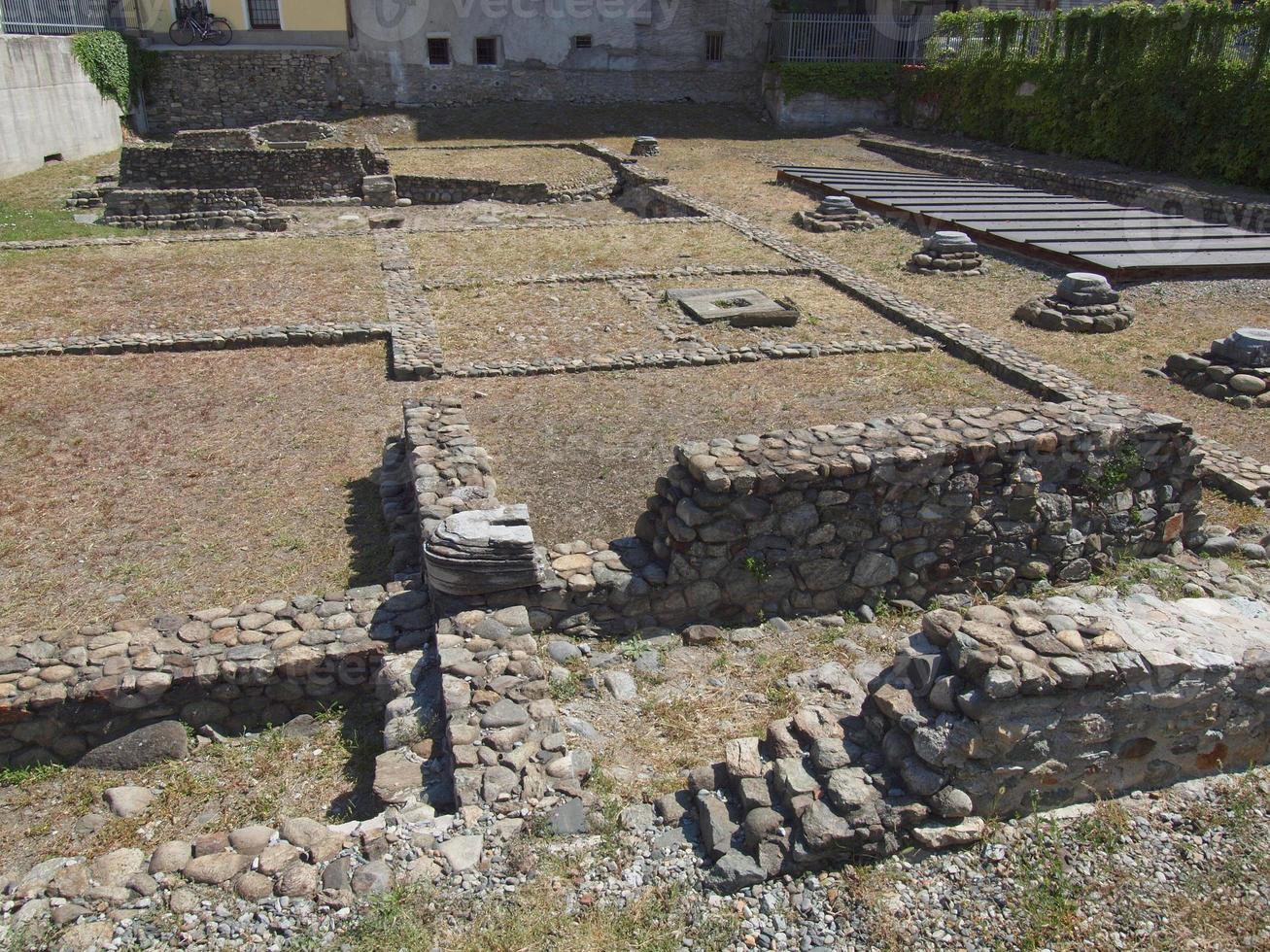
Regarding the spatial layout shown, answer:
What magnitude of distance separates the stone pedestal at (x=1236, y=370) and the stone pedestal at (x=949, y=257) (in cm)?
426

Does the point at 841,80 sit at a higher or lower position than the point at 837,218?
higher

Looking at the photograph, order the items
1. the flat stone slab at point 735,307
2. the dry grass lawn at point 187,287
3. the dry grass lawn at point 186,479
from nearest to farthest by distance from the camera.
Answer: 1. the dry grass lawn at point 186,479
2. the flat stone slab at point 735,307
3. the dry grass lawn at point 187,287

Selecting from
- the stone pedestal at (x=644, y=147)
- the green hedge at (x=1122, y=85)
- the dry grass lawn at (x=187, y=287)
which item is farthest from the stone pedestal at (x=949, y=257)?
the stone pedestal at (x=644, y=147)

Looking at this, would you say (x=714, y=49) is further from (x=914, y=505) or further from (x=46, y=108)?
(x=914, y=505)

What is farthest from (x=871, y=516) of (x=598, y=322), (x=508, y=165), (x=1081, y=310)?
(x=508, y=165)

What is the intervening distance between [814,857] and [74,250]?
1508 centimetres

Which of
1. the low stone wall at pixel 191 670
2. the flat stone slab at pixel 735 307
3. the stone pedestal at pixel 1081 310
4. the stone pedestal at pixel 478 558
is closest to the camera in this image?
the low stone wall at pixel 191 670

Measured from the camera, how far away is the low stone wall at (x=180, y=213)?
56.0 feet

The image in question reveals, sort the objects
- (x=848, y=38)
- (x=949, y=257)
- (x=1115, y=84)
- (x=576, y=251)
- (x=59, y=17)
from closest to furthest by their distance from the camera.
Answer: (x=949, y=257)
(x=576, y=251)
(x=1115, y=84)
(x=59, y=17)
(x=848, y=38)

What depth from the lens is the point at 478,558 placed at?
5.09m

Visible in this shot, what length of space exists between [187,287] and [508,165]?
469 inches

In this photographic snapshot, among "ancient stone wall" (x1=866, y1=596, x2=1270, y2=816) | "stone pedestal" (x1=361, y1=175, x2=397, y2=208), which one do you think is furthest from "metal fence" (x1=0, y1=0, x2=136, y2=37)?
"ancient stone wall" (x1=866, y1=596, x2=1270, y2=816)

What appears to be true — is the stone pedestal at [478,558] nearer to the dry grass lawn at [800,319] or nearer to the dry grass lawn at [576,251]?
the dry grass lawn at [800,319]

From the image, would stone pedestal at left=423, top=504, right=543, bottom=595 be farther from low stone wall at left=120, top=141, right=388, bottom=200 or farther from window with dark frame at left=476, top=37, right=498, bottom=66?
window with dark frame at left=476, top=37, right=498, bottom=66
